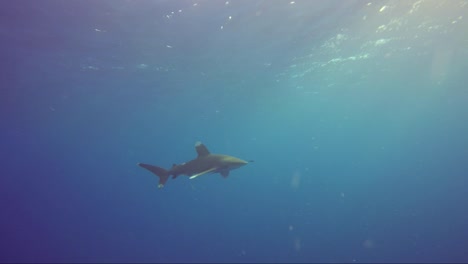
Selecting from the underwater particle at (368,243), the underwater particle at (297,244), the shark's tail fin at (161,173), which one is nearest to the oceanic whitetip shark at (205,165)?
the shark's tail fin at (161,173)

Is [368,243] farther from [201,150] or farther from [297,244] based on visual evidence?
[201,150]

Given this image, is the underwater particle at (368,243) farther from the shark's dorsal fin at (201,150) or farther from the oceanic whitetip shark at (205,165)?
the shark's dorsal fin at (201,150)

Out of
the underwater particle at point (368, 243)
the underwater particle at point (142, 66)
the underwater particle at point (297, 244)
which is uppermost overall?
the underwater particle at point (142, 66)

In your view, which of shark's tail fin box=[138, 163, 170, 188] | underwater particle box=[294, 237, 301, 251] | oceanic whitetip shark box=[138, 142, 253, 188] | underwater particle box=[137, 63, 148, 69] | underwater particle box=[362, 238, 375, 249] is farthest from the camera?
underwater particle box=[294, 237, 301, 251]

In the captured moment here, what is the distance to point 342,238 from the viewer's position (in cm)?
3170

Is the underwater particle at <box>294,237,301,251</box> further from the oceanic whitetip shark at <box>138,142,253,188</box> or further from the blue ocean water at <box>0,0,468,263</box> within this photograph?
the oceanic whitetip shark at <box>138,142,253,188</box>

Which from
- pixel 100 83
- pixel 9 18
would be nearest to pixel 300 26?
pixel 9 18

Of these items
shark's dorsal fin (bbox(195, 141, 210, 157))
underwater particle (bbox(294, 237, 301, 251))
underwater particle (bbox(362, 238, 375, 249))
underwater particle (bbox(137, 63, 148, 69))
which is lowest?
underwater particle (bbox(362, 238, 375, 249))

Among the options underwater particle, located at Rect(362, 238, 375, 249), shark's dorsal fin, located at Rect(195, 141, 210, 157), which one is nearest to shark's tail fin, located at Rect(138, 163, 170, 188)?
shark's dorsal fin, located at Rect(195, 141, 210, 157)

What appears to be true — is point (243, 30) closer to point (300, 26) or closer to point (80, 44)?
point (300, 26)

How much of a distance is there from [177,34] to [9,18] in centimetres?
800

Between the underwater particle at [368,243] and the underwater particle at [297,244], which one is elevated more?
the underwater particle at [297,244]

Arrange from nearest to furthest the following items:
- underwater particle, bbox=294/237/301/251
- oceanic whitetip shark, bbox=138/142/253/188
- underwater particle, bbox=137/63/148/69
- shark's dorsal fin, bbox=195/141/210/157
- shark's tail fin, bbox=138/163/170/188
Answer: oceanic whitetip shark, bbox=138/142/253/188
shark's dorsal fin, bbox=195/141/210/157
shark's tail fin, bbox=138/163/170/188
underwater particle, bbox=137/63/148/69
underwater particle, bbox=294/237/301/251

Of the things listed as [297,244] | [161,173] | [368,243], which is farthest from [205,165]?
[297,244]
